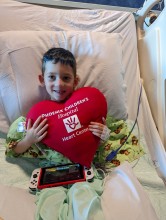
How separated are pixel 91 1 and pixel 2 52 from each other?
2.84 feet

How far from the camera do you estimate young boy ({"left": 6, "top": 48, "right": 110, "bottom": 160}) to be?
37.8 inches

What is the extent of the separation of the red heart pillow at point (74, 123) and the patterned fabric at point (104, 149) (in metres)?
0.05

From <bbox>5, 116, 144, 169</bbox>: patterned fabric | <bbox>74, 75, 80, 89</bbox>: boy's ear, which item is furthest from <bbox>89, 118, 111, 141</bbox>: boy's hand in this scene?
<bbox>74, 75, 80, 89</bbox>: boy's ear

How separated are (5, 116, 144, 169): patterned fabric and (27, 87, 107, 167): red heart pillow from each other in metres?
0.05

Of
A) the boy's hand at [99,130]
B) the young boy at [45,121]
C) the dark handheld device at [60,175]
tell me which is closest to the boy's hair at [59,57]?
the young boy at [45,121]

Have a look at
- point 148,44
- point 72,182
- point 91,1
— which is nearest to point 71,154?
point 72,182

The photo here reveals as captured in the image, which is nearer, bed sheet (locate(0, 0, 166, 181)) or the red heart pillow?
the red heart pillow

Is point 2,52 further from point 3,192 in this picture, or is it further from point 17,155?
point 3,192

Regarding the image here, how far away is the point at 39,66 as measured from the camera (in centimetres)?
110

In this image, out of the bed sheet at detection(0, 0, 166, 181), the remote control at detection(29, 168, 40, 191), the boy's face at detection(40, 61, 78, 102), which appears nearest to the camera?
the remote control at detection(29, 168, 40, 191)

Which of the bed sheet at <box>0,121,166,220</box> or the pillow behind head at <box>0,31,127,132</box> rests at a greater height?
the pillow behind head at <box>0,31,127,132</box>

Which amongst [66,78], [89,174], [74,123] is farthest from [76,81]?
[89,174]

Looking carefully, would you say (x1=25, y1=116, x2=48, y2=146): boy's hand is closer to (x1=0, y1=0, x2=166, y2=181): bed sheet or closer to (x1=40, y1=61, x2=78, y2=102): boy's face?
(x1=40, y1=61, x2=78, y2=102): boy's face

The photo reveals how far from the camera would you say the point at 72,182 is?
0.89 metres
